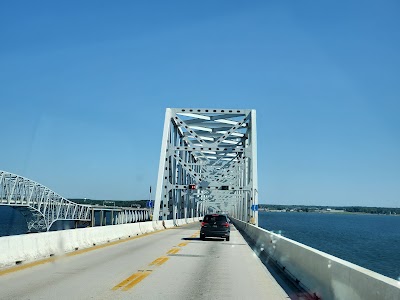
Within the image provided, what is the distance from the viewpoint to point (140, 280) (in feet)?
37.0

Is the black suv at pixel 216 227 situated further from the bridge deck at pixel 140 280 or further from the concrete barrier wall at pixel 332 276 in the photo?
the concrete barrier wall at pixel 332 276

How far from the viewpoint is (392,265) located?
35375mm

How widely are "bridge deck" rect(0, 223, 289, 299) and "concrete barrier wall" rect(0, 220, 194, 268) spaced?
67cm

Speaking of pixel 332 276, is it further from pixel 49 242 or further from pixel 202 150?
pixel 202 150

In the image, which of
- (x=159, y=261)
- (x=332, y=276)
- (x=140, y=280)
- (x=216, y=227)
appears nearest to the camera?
(x=332, y=276)

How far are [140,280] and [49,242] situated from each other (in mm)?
6547

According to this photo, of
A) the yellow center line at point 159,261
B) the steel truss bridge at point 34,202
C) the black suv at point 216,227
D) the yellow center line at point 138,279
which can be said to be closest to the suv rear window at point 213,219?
the black suv at point 216,227

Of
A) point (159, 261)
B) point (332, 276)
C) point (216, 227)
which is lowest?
point (159, 261)

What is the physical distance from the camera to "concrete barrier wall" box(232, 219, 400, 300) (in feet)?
20.1

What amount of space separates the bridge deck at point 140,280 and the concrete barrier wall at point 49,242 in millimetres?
671

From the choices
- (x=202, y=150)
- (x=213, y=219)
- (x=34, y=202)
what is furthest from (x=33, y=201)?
(x=213, y=219)

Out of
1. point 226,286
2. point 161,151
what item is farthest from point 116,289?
point 161,151

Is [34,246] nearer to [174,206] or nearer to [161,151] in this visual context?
[161,151]

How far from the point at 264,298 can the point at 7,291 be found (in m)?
4.81
